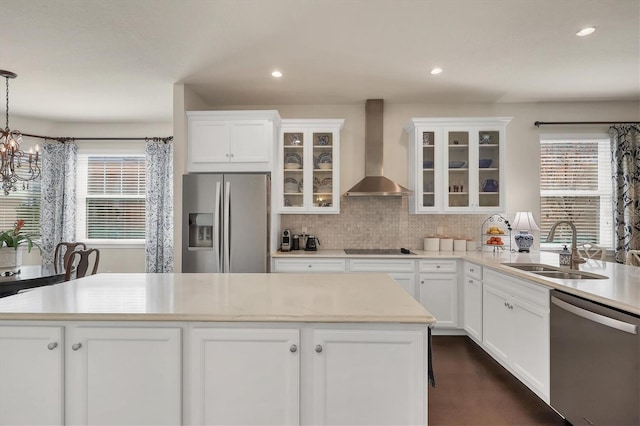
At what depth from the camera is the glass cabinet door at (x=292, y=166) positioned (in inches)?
157

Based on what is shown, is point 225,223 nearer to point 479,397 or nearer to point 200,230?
point 200,230

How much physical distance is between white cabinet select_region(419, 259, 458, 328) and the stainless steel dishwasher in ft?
4.86

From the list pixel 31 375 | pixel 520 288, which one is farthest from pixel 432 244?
pixel 31 375

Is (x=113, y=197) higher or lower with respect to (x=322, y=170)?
lower

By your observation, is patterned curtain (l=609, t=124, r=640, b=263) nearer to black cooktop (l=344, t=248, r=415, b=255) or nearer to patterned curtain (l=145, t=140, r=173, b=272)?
black cooktop (l=344, t=248, r=415, b=255)

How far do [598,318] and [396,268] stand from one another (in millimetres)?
1998

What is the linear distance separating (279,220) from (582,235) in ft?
12.8

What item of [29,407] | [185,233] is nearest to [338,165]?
[185,233]

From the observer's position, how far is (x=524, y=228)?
379cm

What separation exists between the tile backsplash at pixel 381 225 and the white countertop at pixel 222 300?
217cm

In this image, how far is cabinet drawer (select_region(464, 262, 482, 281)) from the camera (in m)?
3.14

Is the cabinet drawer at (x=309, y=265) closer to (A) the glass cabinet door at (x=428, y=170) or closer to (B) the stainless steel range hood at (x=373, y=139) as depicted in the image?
(B) the stainless steel range hood at (x=373, y=139)

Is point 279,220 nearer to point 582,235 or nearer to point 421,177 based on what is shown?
point 421,177

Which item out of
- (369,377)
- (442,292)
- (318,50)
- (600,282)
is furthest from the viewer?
(442,292)
